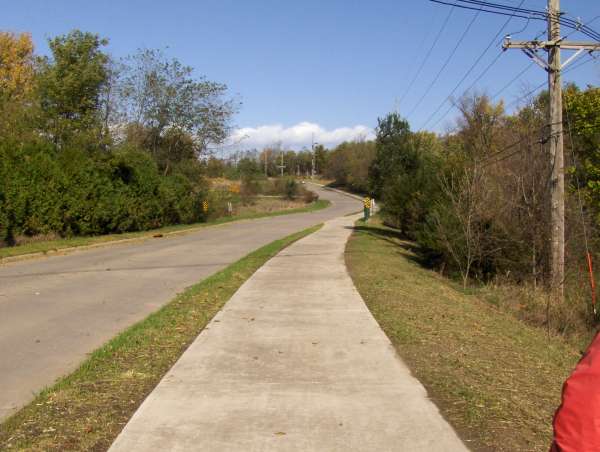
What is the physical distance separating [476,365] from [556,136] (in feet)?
31.7

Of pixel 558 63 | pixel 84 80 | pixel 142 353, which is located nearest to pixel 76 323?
pixel 142 353

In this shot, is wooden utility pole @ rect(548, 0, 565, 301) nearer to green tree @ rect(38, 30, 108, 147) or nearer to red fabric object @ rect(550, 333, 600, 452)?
red fabric object @ rect(550, 333, 600, 452)

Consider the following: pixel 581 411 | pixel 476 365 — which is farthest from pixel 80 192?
pixel 581 411

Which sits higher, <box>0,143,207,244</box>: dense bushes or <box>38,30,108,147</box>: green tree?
<box>38,30,108,147</box>: green tree

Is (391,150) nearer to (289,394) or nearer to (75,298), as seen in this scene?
(75,298)

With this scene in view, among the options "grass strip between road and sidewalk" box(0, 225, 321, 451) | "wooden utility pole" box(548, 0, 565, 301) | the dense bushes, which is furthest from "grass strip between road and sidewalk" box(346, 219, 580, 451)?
the dense bushes

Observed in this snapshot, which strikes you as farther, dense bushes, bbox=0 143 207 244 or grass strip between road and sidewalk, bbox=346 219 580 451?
dense bushes, bbox=0 143 207 244

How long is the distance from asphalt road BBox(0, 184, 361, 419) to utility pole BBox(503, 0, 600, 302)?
8.18 meters

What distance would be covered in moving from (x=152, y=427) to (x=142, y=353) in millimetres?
2464

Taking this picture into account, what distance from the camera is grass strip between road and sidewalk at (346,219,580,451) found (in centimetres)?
466

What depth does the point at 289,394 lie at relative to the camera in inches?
214

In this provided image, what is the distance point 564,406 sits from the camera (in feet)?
6.67

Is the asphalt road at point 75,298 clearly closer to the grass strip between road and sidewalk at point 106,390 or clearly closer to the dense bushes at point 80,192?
the grass strip between road and sidewalk at point 106,390

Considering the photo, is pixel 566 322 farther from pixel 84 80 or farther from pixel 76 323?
pixel 84 80
